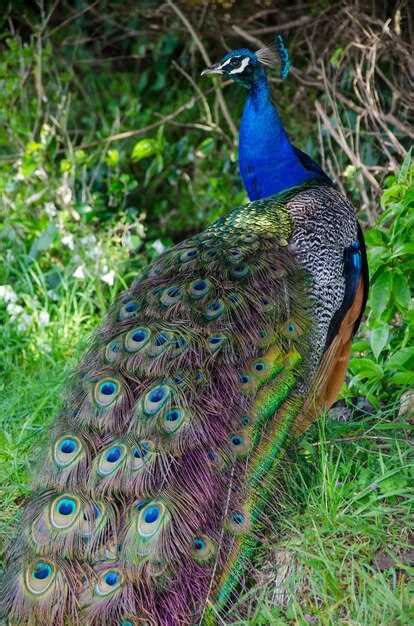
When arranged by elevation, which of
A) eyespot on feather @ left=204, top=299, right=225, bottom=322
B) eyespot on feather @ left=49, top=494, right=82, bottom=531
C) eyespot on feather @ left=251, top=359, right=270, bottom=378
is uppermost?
eyespot on feather @ left=204, top=299, right=225, bottom=322

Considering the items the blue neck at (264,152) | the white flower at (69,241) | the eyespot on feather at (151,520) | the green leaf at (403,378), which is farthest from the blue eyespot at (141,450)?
the white flower at (69,241)

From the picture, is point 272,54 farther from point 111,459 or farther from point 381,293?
point 111,459

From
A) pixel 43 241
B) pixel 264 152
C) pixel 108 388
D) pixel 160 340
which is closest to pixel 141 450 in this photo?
pixel 108 388

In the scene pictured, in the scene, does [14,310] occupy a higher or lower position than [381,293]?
lower

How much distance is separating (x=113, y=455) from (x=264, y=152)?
5.46 ft

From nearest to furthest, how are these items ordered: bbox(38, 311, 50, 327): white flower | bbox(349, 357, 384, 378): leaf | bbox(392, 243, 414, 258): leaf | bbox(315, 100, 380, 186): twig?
1. bbox(392, 243, 414, 258): leaf
2. bbox(349, 357, 384, 378): leaf
3. bbox(38, 311, 50, 327): white flower
4. bbox(315, 100, 380, 186): twig

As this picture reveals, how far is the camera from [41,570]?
2160mm

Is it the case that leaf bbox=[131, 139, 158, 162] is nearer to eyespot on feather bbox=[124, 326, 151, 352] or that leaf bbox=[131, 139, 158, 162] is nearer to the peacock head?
the peacock head

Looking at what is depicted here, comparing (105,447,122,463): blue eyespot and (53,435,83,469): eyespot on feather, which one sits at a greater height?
(53,435,83,469): eyespot on feather

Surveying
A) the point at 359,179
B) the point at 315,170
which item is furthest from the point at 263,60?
the point at 359,179

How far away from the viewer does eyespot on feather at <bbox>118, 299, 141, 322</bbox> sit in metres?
2.64

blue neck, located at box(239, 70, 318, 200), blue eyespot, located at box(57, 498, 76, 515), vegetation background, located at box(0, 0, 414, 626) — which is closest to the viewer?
blue eyespot, located at box(57, 498, 76, 515)

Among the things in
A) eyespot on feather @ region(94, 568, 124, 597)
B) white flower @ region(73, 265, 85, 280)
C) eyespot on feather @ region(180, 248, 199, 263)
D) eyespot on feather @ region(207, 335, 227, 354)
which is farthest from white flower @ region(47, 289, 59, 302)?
eyespot on feather @ region(94, 568, 124, 597)

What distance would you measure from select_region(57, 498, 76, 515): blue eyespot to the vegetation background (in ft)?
0.66
